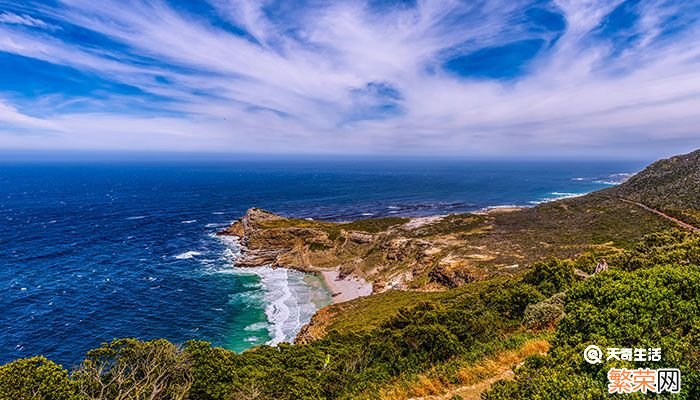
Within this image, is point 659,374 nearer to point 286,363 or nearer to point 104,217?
point 286,363

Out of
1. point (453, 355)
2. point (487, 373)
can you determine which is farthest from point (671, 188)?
point (487, 373)

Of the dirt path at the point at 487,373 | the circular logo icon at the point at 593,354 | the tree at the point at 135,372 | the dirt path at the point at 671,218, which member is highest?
the circular logo icon at the point at 593,354

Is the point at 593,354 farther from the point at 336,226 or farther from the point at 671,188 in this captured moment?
the point at 671,188

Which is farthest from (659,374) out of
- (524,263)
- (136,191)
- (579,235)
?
(136,191)

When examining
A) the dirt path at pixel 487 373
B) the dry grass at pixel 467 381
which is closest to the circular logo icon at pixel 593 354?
the dirt path at pixel 487 373

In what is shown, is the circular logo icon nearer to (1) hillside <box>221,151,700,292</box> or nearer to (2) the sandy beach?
(1) hillside <box>221,151,700,292</box>

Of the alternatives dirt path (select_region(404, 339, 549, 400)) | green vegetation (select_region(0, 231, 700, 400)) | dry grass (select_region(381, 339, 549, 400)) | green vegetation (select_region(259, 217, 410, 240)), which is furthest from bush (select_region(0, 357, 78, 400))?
green vegetation (select_region(259, 217, 410, 240))

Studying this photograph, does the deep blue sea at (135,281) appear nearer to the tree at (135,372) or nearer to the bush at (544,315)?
the tree at (135,372)
